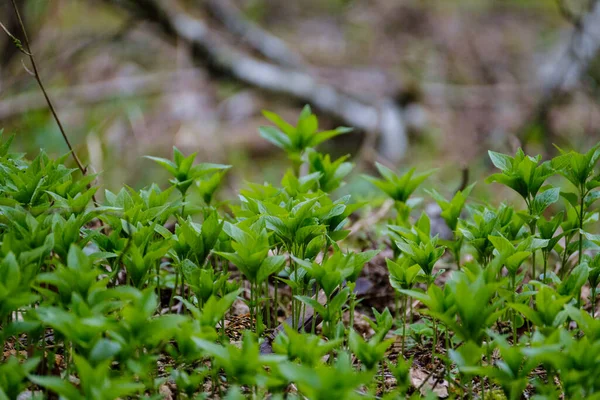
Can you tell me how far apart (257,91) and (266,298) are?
4.23 metres

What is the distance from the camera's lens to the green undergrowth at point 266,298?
3.53 feet

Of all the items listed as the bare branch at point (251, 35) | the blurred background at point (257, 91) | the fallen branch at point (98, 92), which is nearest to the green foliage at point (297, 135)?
the blurred background at point (257, 91)

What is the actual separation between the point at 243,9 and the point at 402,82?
3081 mm

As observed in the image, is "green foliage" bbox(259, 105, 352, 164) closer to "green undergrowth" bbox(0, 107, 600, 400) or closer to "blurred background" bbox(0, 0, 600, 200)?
"green undergrowth" bbox(0, 107, 600, 400)

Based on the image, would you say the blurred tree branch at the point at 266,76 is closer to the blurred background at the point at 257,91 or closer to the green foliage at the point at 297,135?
the blurred background at the point at 257,91

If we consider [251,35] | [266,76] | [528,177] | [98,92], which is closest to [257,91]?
[266,76]

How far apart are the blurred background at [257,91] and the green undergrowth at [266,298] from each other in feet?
6.68

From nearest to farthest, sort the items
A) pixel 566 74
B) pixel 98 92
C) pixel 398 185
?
pixel 398 185
pixel 566 74
pixel 98 92

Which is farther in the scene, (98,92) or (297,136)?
(98,92)

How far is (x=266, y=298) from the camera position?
4.71 ft

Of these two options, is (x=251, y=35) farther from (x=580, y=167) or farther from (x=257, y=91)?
(x=580, y=167)

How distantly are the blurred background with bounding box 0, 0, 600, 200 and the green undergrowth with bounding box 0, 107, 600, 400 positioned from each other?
80.2 inches

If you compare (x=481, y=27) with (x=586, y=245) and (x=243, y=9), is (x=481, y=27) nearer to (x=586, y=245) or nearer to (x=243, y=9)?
(x=243, y=9)

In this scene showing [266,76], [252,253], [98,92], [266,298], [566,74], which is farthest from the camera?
[98,92]
